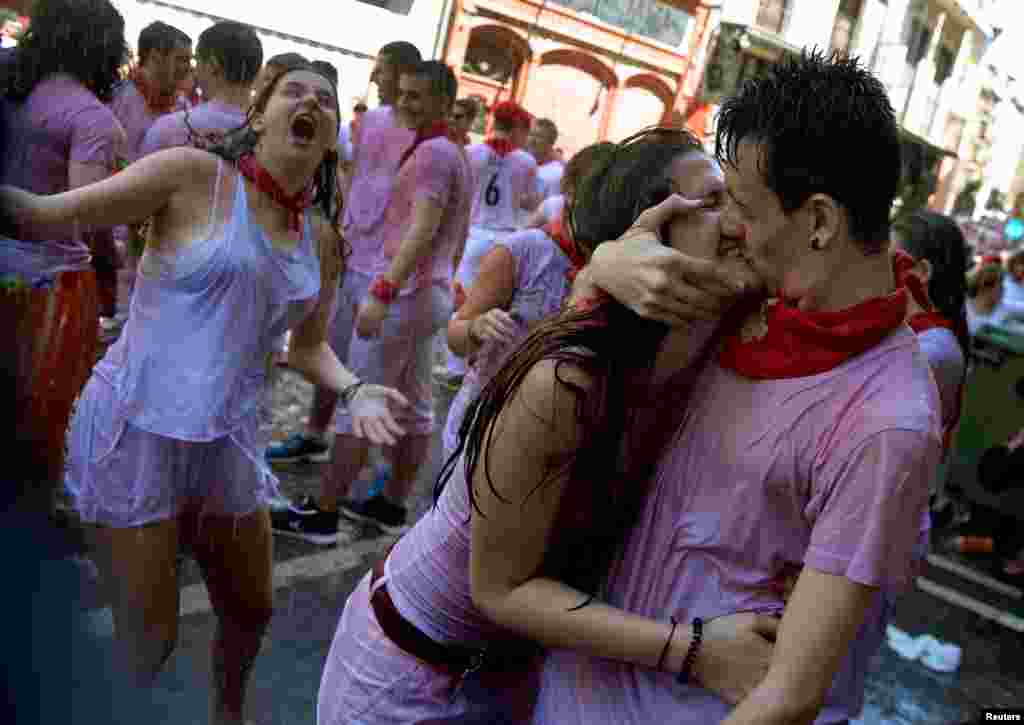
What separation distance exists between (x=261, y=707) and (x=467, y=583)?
1.72m

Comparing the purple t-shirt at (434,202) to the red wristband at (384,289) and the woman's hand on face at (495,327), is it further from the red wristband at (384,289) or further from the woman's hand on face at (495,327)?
the woman's hand on face at (495,327)

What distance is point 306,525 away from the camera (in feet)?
13.7

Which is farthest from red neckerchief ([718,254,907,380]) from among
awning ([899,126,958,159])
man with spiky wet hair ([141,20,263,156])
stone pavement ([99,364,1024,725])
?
awning ([899,126,958,159])

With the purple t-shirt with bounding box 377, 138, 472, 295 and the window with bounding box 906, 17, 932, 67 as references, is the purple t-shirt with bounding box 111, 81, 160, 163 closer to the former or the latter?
the purple t-shirt with bounding box 377, 138, 472, 295

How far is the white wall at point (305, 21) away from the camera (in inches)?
152

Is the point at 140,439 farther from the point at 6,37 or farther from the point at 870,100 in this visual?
the point at 870,100

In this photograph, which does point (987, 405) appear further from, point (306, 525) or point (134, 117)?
point (134, 117)

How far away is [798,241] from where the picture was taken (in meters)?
1.35

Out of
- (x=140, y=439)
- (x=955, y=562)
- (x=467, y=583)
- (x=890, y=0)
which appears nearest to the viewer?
(x=467, y=583)

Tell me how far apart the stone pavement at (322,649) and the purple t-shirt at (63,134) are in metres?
1.32

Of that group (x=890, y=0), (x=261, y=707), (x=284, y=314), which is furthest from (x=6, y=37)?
(x=890, y=0)

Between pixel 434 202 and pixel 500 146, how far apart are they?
3.39 meters

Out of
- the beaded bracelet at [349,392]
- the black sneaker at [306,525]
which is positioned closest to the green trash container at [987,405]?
the black sneaker at [306,525]

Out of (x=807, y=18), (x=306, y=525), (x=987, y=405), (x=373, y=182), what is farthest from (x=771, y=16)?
(x=306, y=525)
